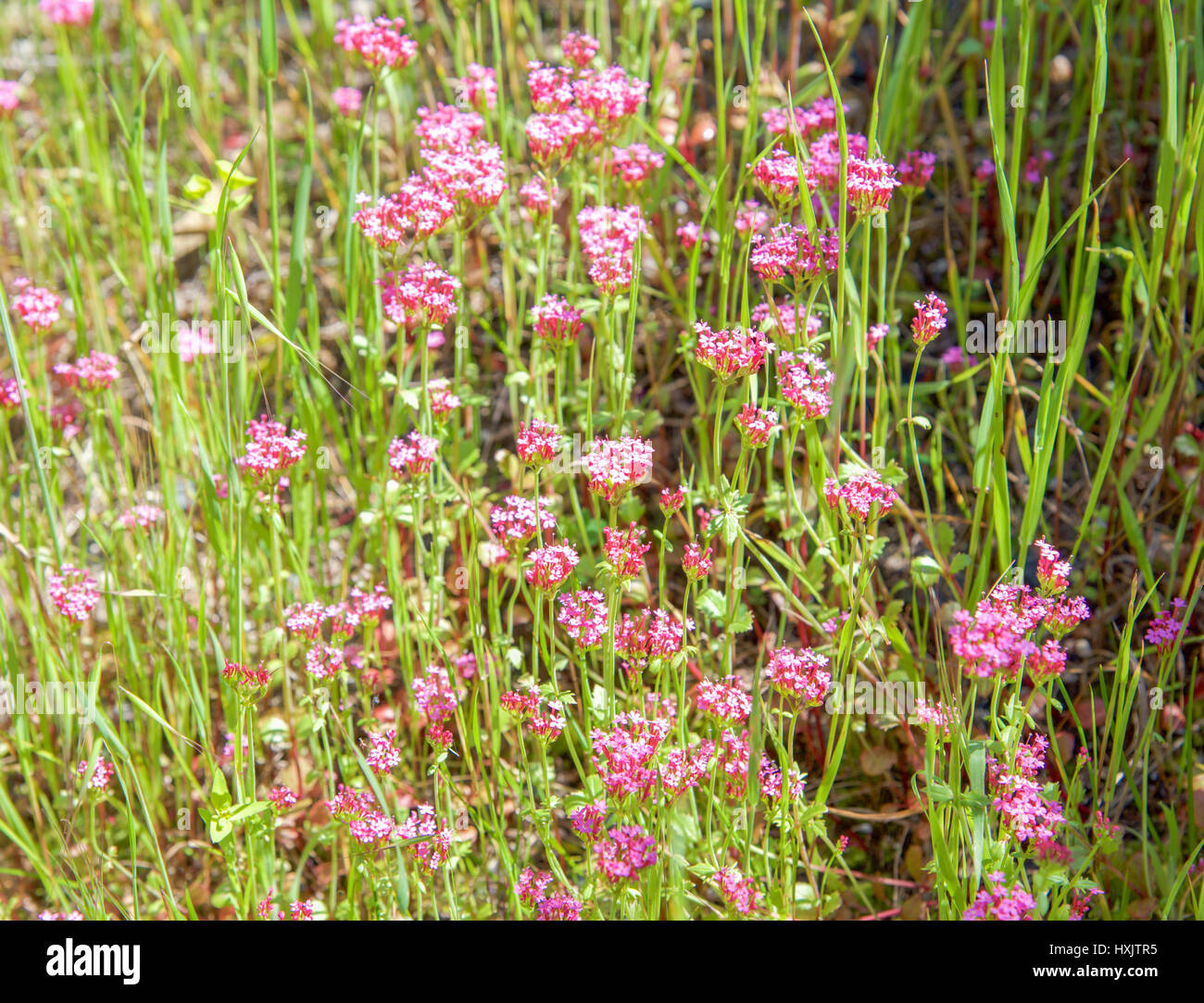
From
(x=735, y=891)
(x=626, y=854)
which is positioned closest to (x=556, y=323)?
(x=626, y=854)

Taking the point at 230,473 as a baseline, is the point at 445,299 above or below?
above

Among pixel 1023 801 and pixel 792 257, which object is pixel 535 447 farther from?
pixel 1023 801

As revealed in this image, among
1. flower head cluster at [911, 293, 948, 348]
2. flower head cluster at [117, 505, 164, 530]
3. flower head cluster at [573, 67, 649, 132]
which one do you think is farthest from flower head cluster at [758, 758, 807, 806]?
flower head cluster at [117, 505, 164, 530]

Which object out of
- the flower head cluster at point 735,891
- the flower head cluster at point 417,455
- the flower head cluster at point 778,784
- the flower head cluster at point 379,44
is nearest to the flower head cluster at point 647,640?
the flower head cluster at point 778,784

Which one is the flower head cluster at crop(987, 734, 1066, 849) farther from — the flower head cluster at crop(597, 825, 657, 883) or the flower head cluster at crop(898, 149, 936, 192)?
the flower head cluster at crop(898, 149, 936, 192)

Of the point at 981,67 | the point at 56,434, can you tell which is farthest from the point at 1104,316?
Result: the point at 56,434

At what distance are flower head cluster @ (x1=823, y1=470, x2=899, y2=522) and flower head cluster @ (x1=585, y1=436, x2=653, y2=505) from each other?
36 centimetres

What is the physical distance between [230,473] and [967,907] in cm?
155

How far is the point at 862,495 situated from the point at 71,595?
168cm

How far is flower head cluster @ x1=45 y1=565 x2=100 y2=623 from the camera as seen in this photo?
2.24 meters

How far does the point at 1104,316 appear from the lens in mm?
2930

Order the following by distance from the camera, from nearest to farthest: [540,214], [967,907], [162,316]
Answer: [967,907], [540,214], [162,316]

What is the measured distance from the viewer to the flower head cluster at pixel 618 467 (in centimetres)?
180
